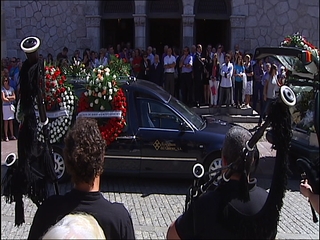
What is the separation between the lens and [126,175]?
802 cm

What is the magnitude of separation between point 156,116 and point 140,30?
34.8 feet

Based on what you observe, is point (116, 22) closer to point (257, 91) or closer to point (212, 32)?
point (212, 32)

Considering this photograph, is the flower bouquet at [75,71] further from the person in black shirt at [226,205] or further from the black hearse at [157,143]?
the person in black shirt at [226,205]

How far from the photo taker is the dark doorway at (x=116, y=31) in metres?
19.4

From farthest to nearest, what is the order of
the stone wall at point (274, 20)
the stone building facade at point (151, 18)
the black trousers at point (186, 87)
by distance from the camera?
the stone building facade at point (151, 18)
the stone wall at point (274, 20)
the black trousers at point (186, 87)

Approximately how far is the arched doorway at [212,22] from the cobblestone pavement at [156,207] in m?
9.92

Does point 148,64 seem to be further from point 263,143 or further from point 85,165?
point 85,165

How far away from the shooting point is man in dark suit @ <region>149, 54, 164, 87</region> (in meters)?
15.1

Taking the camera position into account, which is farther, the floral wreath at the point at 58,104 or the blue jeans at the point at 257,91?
the blue jeans at the point at 257,91

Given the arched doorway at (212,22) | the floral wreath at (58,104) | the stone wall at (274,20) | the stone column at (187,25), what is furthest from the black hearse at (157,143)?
the arched doorway at (212,22)

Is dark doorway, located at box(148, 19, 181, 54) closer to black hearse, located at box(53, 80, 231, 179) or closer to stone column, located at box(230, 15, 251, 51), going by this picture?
stone column, located at box(230, 15, 251, 51)

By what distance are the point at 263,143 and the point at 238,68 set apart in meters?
3.76

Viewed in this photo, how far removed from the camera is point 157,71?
1510 cm

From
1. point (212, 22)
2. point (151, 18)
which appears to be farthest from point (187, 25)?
point (212, 22)
